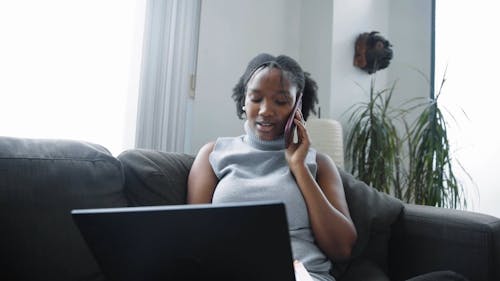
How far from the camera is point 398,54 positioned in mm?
2816

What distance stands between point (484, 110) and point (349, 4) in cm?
106

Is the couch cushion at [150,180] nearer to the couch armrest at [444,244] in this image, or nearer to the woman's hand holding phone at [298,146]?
the woman's hand holding phone at [298,146]

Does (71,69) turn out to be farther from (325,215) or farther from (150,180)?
(325,215)

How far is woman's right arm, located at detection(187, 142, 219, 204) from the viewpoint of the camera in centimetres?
114

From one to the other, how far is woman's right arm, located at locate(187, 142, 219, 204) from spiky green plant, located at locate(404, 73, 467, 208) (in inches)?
54.1

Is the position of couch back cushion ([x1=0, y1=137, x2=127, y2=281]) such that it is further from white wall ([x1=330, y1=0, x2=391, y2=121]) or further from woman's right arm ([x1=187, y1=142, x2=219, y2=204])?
white wall ([x1=330, y1=0, x2=391, y2=121])

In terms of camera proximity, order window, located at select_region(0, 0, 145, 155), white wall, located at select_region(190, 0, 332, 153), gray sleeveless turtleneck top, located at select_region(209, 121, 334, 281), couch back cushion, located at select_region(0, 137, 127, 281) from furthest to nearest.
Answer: white wall, located at select_region(190, 0, 332, 153)
window, located at select_region(0, 0, 145, 155)
gray sleeveless turtleneck top, located at select_region(209, 121, 334, 281)
couch back cushion, located at select_region(0, 137, 127, 281)

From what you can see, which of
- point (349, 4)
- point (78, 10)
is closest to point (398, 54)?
point (349, 4)

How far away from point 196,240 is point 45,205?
50 cm

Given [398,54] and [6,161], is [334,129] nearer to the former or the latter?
[398,54]

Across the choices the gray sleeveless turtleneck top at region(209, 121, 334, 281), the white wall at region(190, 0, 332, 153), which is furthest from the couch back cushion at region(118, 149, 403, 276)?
the white wall at region(190, 0, 332, 153)

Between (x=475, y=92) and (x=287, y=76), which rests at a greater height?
(x=475, y=92)

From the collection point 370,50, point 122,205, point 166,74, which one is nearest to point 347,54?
point 370,50

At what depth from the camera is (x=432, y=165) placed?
82.3 inches
